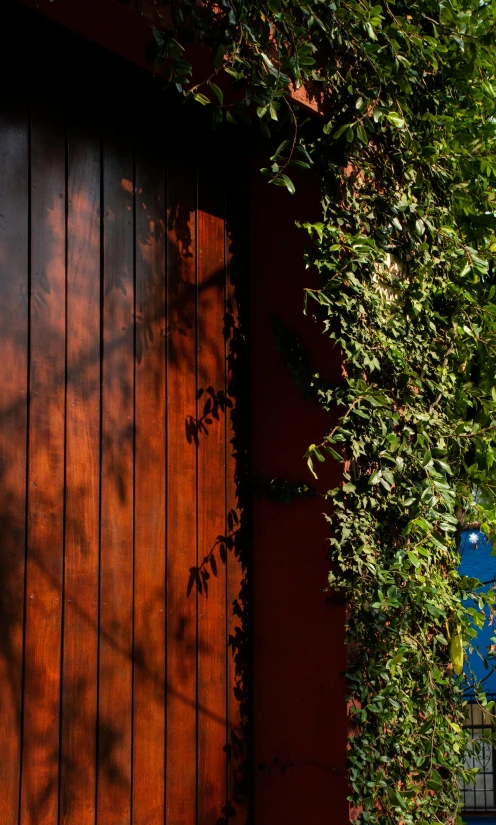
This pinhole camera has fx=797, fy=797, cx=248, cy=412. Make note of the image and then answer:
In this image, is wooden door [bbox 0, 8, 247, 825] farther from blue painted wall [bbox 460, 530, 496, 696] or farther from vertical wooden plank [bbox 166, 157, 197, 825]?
blue painted wall [bbox 460, 530, 496, 696]

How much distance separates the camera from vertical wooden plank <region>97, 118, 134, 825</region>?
6.81ft

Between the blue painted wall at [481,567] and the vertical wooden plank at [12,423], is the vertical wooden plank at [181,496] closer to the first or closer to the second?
the vertical wooden plank at [12,423]

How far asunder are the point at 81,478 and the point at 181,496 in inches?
15.9

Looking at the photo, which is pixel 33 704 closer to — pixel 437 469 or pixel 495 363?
pixel 437 469

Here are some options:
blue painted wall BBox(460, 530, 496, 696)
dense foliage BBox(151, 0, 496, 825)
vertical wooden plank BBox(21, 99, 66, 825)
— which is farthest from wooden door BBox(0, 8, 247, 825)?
blue painted wall BBox(460, 530, 496, 696)

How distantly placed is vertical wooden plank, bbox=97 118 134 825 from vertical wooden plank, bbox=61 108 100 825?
0.03 meters

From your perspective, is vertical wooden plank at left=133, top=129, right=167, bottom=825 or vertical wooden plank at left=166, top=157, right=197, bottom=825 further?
vertical wooden plank at left=166, top=157, right=197, bottom=825

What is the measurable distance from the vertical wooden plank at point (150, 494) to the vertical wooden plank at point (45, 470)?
0.28m

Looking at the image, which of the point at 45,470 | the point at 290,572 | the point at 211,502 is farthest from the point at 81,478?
the point at 290,572

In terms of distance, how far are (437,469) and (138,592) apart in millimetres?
1162

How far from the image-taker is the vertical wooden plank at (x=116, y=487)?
2.07m

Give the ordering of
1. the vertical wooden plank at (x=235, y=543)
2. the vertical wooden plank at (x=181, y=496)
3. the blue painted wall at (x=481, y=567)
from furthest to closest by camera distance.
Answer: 1. the blue painted wall at (x=481, y=567)
2. the vertical wooden plank at (x=235, y=543)
3. the vertical wooden plank at (x=181, y=496)

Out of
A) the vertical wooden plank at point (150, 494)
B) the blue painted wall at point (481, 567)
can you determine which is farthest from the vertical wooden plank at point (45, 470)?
the blue painted wall at point (481, 567)

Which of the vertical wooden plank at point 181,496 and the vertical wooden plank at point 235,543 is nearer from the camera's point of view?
the vertical wooden plank at point 181,496
